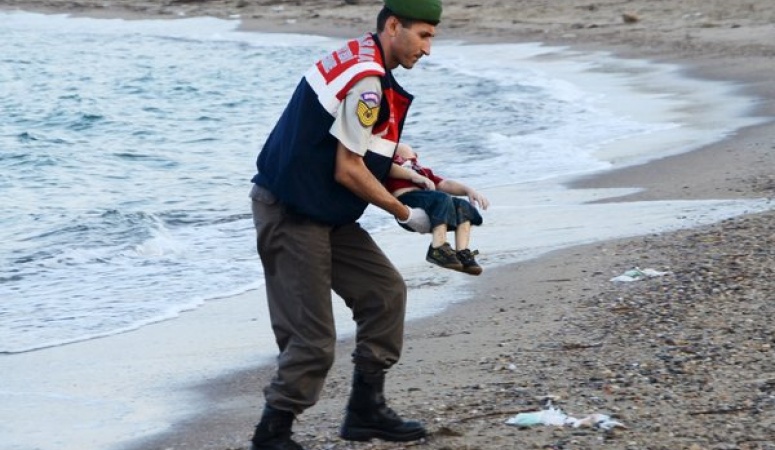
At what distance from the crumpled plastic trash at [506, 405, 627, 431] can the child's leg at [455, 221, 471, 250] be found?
732mm

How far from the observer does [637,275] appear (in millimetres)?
7512

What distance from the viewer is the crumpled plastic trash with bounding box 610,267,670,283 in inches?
293

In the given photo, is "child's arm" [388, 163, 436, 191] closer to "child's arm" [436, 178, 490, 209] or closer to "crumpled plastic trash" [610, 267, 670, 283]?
"child's arm" [436, 178, 490, 209]

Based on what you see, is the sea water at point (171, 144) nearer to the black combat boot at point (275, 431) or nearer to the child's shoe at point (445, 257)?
the black combat boot at point (275, 431)

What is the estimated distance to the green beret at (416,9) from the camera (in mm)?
4562

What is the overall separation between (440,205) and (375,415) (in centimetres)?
82

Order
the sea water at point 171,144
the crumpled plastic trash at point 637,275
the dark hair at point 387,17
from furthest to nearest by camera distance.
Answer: the sea water at point 171,144
the crumpled plastic trash at point 637,275
the dark hair at point 387,17

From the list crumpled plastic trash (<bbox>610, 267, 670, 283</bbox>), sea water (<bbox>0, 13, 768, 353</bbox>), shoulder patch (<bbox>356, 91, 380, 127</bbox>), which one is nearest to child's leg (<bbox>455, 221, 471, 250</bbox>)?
shoulder patch (<bbox>356, 91, 380, 127</bbox>)

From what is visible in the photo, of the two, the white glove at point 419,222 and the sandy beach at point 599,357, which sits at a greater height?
the white glove at point 419,222

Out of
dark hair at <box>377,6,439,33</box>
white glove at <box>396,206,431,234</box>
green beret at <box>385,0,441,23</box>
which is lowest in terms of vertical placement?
white glove at <box>396,206,431,234</box>

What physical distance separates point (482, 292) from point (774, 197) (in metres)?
2.91

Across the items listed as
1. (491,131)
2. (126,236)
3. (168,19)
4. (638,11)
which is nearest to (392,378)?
(126,236)

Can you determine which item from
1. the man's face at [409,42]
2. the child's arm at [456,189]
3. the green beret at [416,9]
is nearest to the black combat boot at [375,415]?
the child's arm at [456,189]

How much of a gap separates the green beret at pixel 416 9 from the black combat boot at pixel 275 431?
1385 millimetres
